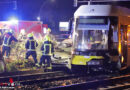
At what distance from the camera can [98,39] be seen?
1002 centimetres

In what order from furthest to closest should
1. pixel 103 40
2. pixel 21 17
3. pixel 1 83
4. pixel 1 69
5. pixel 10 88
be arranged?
pixel 21 17, pixel 1 69, pixel 103 40, pixel 1 83, pixel 10 88

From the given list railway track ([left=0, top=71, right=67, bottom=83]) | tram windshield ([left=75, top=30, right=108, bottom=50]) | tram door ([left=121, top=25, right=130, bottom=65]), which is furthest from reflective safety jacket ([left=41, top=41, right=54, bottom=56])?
tram door ([left=121, top=25, right=130, bottom=65])

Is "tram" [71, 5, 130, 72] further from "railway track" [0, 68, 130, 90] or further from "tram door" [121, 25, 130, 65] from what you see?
"railway track" [0, 68, 130, 90]

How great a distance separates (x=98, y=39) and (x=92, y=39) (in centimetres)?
30

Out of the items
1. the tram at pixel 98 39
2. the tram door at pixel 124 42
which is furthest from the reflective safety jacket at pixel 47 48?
the tram door at pixel 124 42

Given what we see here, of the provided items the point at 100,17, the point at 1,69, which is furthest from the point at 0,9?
the point at 100,17

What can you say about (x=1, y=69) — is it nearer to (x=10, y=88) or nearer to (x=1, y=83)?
(x=1, y=83)

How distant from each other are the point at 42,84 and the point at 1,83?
1793 millimetres

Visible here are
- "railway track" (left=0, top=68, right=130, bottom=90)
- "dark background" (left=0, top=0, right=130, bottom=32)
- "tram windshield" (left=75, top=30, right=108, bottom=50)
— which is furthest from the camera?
"dark background" (left=0, top=0, right=130, bottom=32)

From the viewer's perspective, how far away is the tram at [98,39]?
10.0m

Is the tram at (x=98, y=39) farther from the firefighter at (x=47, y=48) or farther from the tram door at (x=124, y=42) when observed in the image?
the firefighter at (x=47, y=48)

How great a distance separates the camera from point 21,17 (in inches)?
1534

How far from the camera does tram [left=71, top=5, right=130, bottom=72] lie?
10023mm

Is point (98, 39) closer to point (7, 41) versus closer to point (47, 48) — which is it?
point (47, 48)
